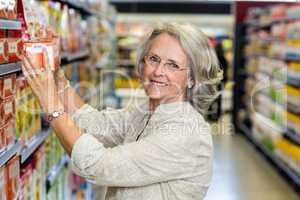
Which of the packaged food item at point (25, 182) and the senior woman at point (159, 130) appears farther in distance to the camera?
the packaged food item at point (25, 182)

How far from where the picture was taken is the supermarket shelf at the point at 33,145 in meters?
2.14

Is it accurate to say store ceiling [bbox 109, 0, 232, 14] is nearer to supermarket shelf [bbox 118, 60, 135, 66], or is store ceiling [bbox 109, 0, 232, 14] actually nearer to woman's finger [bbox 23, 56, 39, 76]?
supermarket shelf [bbox 118, 60, 135, 66]

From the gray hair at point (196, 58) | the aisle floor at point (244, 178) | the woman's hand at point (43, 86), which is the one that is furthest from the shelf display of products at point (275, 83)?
the woman's hand at point (43, 86)

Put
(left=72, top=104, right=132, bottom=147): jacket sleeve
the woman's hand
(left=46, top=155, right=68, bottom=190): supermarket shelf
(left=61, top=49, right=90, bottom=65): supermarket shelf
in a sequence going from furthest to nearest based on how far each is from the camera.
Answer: (left=61, top=49, right=90, bottom=65): supermarket shelf → (left=46, top=155, right=68, bottom=190): supermarket shelf → (left=72, top=104, right=132, bottom=147): jacket sleeve → the woman's hand

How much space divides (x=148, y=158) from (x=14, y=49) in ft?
2.29

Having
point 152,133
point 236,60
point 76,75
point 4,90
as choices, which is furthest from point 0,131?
point 236,60

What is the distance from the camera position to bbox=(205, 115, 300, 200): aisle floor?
5180 millimetres

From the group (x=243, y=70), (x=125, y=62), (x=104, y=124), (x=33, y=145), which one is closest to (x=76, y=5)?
(x=33, y=145)

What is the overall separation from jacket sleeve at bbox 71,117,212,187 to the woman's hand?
150 mm

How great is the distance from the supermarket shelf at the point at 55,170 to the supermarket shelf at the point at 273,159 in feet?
9.54

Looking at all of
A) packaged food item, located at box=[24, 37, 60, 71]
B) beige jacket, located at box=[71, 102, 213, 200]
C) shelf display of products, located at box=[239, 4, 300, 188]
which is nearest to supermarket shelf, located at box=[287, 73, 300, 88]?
shelf display of products, located at box=[239, 4, 300, 188]

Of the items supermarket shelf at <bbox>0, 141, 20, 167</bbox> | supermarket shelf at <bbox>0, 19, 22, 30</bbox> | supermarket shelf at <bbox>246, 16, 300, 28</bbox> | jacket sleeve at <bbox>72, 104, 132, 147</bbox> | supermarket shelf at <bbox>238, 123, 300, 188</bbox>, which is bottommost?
supermarket shelf at <bbox>238, 123, 300, 188</bbox>

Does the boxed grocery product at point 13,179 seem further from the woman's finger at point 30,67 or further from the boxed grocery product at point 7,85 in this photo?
the woman's finger at point 30,67

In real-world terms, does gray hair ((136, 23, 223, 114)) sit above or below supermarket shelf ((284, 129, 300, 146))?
above
